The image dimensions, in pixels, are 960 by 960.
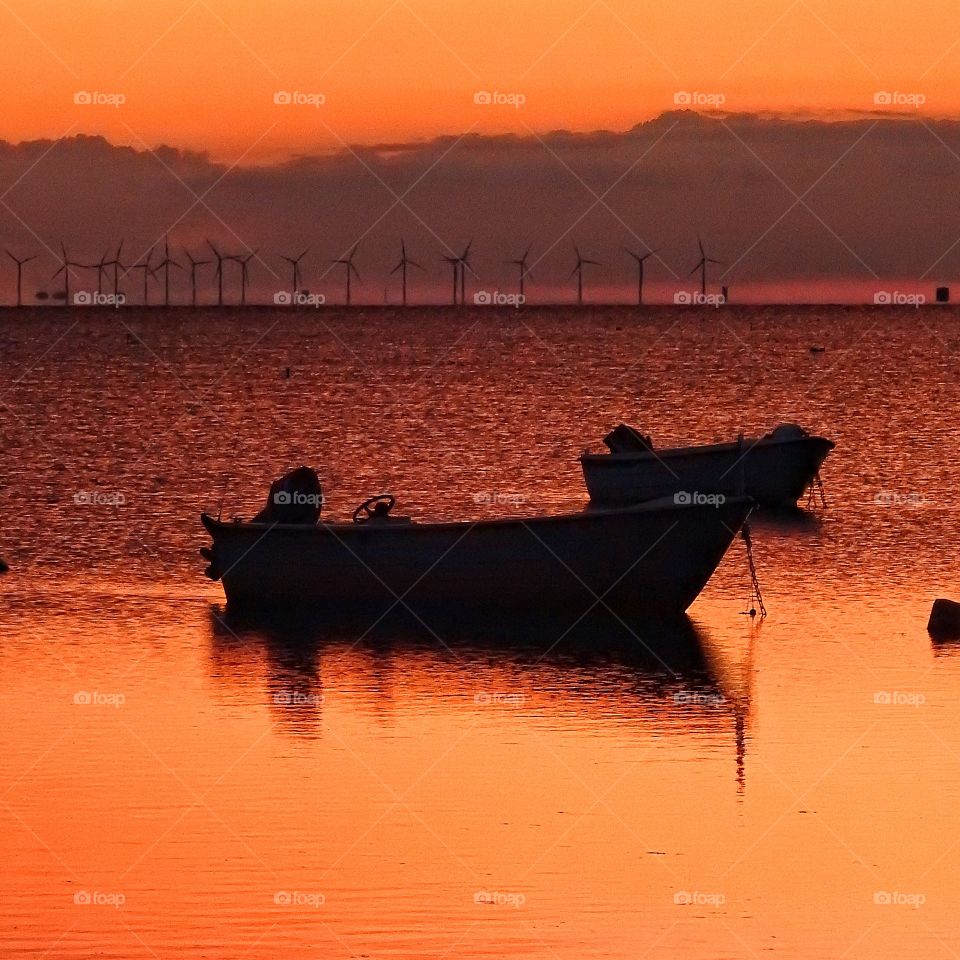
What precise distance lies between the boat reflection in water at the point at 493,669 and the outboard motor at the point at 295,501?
2.06 metres

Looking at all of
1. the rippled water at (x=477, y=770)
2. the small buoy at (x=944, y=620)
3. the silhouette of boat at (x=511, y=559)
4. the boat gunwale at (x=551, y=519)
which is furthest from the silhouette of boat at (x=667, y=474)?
the small buoy at (x=944, y=620)

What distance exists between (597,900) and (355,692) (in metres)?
12.2

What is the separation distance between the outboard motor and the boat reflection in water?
81.2 inches

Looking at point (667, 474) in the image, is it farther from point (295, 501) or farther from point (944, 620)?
point (944, 620)

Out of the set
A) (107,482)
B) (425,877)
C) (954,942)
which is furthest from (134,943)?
(107,482)

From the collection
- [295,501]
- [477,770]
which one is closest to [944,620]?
[295,501]

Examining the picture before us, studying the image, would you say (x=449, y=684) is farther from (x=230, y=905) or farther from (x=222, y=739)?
(x=230, y=905)

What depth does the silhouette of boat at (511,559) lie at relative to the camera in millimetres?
38656

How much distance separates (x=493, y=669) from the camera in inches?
1342

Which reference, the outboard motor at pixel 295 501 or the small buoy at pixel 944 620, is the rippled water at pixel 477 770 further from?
the outboard motor at pixel 295 501

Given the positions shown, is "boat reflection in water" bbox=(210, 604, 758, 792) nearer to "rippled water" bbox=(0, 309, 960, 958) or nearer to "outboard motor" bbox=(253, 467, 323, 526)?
"rippled water" bbox=(0, 309, 960, 958)

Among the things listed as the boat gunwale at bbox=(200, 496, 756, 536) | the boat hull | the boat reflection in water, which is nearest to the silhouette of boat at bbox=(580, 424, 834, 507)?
the boat hull

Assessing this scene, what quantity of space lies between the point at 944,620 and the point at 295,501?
42.2ft

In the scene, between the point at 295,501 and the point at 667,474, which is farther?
the point at 667,474
